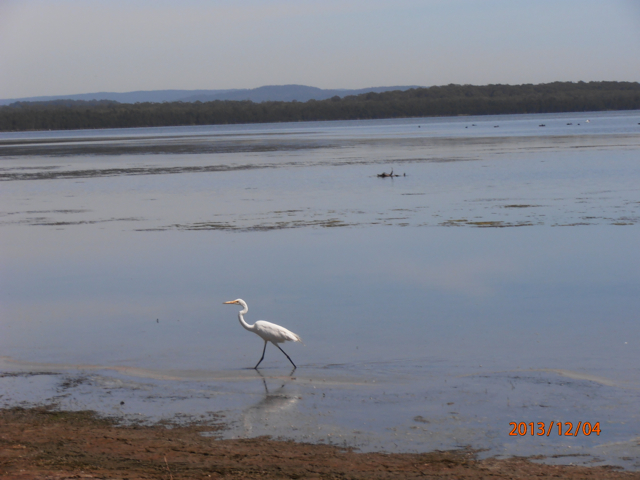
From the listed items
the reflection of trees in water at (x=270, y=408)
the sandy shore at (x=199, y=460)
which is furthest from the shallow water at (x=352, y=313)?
the sandy shore at (x=199, y=460)

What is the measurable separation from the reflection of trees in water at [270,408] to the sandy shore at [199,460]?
36 cm

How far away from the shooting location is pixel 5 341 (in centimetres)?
983

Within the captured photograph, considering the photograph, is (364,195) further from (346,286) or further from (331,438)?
(331,438)

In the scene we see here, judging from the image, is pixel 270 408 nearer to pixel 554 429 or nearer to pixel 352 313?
pixel 554 429

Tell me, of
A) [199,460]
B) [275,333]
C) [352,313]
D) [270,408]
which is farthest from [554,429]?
[352,313]

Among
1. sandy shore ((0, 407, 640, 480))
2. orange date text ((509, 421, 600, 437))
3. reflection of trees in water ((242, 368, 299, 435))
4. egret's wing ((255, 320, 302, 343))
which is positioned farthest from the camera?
egret's wing ((255, 320, 302, 343))

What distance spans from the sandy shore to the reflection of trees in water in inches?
14.3

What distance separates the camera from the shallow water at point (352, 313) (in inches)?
276

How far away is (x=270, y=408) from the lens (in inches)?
286

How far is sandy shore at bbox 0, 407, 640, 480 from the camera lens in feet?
18.0

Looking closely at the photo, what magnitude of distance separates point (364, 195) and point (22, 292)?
536 inches

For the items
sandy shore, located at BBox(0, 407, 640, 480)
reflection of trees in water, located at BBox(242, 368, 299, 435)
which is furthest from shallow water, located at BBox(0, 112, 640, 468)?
sandy shore, located at BBox(0, 407, 640, 480)

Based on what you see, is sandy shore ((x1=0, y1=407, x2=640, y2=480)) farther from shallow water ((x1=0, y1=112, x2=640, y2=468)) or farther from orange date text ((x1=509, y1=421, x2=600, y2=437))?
orange date text ((x1=509, y1=421, x2=600, y2=437))

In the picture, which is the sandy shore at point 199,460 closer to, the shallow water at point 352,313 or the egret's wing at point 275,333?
the shallow water at point 352,313
